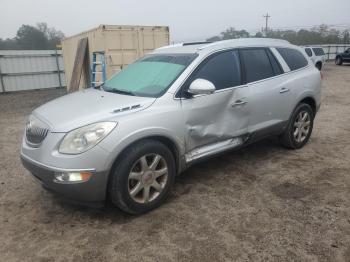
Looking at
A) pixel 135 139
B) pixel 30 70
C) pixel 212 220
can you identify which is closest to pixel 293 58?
pixel 212 220

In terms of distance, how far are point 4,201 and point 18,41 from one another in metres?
35.6

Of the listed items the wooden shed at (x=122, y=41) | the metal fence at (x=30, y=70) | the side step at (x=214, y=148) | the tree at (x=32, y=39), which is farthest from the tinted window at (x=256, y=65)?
the tree at (x=32, y=39)

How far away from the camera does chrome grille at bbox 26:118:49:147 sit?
10.0ft

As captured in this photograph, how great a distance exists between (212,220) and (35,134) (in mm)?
1963

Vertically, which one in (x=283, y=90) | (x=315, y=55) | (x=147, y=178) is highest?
(x=315, y=55)

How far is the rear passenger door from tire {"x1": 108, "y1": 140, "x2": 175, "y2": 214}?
1.44 meters

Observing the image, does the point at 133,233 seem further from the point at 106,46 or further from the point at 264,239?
the point at 106,46

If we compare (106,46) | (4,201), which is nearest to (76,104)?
(4,201)

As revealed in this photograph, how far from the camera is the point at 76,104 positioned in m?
3.44

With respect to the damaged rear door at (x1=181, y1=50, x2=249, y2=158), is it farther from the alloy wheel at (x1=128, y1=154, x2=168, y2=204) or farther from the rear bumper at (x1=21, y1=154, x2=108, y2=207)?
the rear bumper at (x1=21, y1=154, x2=108, y2=207)

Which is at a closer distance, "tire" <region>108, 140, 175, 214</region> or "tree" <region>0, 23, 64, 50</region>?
"tire" <region>108, 140, 175, 214</region>

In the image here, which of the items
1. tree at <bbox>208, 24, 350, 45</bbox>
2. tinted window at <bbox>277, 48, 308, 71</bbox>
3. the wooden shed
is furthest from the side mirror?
tree at <bbox>208, 24, 350, 45</bbox>

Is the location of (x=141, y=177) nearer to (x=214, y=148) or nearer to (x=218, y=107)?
(x=214, y=148)

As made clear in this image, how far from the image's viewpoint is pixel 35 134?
10.3 ft
